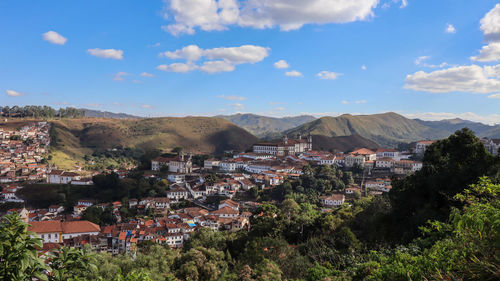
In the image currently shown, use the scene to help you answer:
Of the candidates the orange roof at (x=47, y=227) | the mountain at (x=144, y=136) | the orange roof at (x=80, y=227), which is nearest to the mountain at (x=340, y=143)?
the mountain at (x=144, y=136)

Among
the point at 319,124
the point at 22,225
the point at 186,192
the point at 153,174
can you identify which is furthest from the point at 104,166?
the point at 319,124

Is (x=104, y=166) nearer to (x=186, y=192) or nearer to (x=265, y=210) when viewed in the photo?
(x=186, y=192)

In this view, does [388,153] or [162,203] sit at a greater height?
[388,153]

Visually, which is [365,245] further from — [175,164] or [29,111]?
[29,111]

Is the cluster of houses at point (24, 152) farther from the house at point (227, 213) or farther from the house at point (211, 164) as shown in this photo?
the house at point (227, 213)

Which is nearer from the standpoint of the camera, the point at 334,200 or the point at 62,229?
the point at 62,229

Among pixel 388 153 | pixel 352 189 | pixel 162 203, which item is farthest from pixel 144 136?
pixel 352 189
